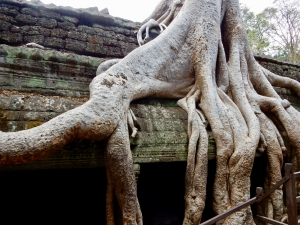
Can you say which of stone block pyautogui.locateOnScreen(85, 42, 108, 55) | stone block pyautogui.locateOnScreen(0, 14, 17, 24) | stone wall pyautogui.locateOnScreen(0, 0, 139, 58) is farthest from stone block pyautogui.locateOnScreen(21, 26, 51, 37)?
stone block pyautogui.locateOnScreen(85, 42, 108, 55)

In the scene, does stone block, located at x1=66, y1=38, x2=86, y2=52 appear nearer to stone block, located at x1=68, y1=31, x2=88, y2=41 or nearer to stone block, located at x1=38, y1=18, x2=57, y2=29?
stone block, located at x1=68, y1=31, x2=88, y2=41

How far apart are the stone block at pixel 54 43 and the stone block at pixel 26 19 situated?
0.90 feet

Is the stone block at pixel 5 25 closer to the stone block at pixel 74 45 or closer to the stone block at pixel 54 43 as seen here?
the stone block at pixel 54 43

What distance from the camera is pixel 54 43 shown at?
10.9ft

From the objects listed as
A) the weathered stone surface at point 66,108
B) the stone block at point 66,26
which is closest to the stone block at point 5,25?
the stone block at point 66,26

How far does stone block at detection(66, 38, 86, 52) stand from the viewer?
133 inches

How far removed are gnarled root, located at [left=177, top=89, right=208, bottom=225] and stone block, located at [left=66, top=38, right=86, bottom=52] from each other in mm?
1764

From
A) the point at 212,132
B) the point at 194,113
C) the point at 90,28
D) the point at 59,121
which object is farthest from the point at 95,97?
the point at 90,28

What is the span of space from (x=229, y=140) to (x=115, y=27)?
2.30m

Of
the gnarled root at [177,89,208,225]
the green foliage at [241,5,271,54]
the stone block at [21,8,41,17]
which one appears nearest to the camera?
the gnarled root at [177,89,208,225]

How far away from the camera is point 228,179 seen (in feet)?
7.99

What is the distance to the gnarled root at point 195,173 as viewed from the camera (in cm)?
218

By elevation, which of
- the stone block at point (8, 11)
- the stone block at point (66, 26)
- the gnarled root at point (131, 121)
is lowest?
the gnarled root at point (131, 121)

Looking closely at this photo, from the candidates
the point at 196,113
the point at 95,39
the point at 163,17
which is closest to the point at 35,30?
the point at 95,39
